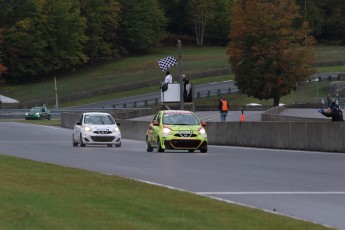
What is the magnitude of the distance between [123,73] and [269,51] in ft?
125

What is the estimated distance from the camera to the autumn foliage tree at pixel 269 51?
285ft

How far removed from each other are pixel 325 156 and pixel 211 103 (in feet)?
224

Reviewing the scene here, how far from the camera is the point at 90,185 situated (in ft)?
53.0

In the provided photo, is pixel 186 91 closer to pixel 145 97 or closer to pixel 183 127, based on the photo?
pixel 183 127

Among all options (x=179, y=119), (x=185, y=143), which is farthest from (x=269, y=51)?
(x=185, y=143)

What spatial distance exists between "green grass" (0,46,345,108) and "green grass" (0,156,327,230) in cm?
9123

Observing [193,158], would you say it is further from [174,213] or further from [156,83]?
[156,83]

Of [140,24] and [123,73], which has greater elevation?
[140,24]

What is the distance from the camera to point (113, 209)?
40.6 ft

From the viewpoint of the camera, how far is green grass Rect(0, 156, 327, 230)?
11.0m

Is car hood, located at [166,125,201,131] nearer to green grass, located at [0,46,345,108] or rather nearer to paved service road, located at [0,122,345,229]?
paved service road, located at [0,122,345,229]

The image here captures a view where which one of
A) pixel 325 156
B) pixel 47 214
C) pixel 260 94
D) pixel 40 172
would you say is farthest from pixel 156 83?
pixel 47 214

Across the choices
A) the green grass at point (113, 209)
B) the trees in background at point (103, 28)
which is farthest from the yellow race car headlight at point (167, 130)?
the trees in background at point (103, 28)

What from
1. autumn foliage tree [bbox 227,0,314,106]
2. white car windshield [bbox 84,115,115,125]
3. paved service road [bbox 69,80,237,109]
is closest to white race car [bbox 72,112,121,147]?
white car windshield [bbox 84,115,115,125]
